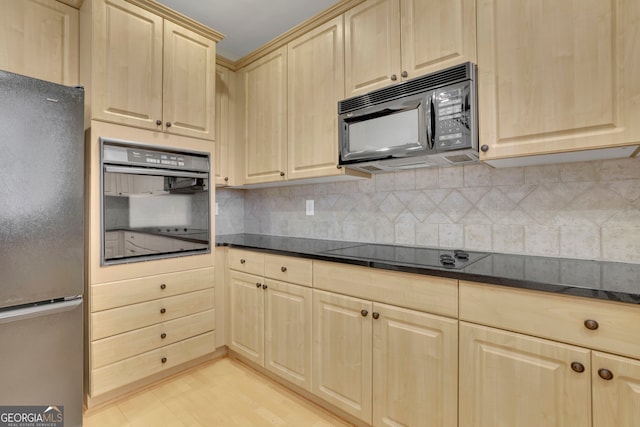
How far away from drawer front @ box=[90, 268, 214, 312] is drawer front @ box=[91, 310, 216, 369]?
7.6 inches

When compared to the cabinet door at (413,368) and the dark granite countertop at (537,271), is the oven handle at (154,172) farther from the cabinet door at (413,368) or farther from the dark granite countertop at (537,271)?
the cabinet door at (413,368)

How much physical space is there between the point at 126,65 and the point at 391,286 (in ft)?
6.53

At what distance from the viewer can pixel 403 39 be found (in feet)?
5.54

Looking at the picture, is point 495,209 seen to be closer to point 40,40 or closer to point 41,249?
point 41,249

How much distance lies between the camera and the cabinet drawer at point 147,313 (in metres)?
1.80

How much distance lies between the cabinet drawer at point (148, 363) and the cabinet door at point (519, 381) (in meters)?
1.74

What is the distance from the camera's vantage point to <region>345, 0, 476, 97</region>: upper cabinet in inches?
59.2

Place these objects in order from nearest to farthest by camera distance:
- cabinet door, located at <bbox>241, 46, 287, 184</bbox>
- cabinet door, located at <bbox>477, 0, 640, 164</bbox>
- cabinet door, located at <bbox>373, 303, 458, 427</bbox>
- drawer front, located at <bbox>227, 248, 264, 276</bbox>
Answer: cabinet door, located at <bbox>477, 0, 640, 164</bbox> → cabinet door, located at <bbox>373, 303, 458, 427</bbox> → drawer front, located at <bbox>227, 248, 264, 276</bbox> → cabinet door, located at <bbox>241, 46, 287, 184</bbox>

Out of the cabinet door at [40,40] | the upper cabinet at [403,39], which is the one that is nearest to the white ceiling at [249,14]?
the upper cabinet at [403,39]

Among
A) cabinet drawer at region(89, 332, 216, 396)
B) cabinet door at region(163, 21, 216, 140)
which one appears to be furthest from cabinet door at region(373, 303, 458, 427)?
cabinet door at region(163, 21, 216, 140)

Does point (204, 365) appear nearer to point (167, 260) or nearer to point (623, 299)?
point (167, 260)

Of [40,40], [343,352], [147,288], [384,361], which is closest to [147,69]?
[40,40]

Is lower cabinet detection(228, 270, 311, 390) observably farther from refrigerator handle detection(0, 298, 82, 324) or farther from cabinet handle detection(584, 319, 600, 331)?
cabinet handle detection(584, 319, 600, 331)

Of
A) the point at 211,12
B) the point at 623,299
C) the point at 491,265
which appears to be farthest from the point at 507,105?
the point at 211,12
